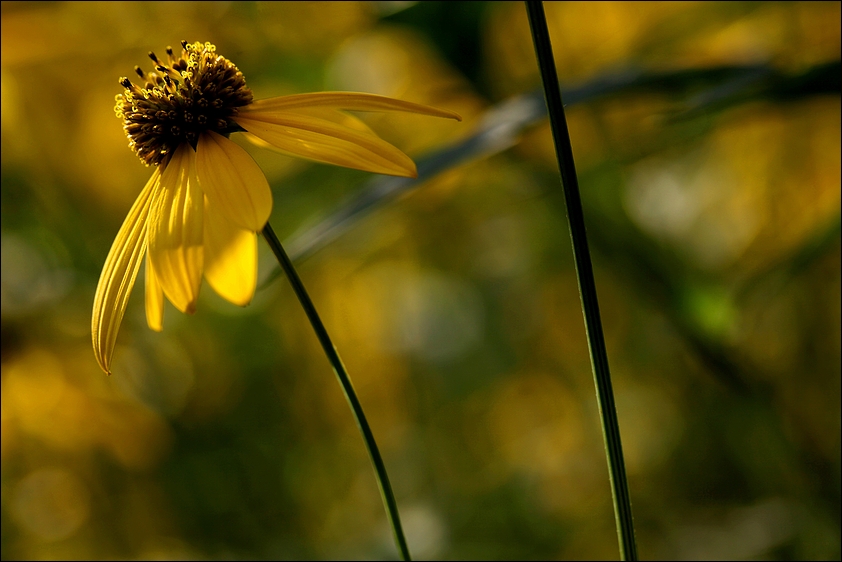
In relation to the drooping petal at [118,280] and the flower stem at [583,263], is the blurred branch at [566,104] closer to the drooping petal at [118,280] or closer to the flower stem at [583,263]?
the drooping petal at [118,280]

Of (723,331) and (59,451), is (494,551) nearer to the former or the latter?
(723,331)

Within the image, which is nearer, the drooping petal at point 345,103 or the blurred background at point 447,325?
the drooping petal at point 345,103

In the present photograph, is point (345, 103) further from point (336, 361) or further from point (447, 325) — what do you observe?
point (447, 325)

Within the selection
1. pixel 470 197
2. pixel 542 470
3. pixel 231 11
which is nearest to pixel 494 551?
pixel 542 470

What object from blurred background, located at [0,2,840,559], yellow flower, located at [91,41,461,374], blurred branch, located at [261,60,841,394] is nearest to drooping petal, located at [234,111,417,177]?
yellow flower, located at [91,41,461,374]

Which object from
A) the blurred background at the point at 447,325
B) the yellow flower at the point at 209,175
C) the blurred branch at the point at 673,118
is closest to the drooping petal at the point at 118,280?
the yellow flower at the point at 209,175
